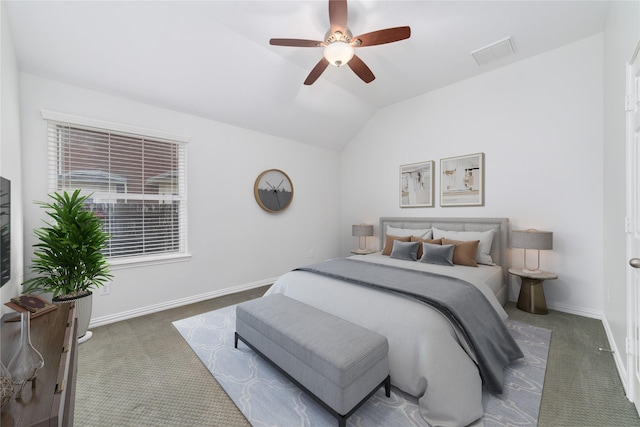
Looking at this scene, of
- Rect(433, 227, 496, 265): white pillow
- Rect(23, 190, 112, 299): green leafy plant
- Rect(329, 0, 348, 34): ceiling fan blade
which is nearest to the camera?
Rect(329, 0, 348, 34): ceiling fan blade

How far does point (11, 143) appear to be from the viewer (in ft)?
6.50

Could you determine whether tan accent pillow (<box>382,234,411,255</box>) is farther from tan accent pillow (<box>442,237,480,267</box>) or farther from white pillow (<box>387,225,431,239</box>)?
tan accent pillow (<box>442,237,480,267</box>)

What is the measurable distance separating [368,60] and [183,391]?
12.4 feet

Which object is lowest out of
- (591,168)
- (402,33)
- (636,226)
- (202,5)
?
(636,226)

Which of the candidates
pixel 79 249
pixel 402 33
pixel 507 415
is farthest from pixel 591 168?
pixel 79 249

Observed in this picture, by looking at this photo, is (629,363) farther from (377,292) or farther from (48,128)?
(48,128)

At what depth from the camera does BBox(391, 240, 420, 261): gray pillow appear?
135 inches

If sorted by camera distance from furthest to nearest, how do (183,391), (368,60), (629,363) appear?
(368,60), (183,391), (629,363)

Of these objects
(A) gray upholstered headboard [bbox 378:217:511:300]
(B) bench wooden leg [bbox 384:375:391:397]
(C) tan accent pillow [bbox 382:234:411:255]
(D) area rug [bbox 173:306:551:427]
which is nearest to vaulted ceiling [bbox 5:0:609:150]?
(A) gray upholstered headboard [bbox 378:217:511:300]

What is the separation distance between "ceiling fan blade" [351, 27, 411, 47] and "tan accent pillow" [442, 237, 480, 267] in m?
2.38

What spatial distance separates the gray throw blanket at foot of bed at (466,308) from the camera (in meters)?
1.75

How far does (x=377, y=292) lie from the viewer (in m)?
2.15

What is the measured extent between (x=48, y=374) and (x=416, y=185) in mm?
4337

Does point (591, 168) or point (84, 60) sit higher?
point (84, 60)
